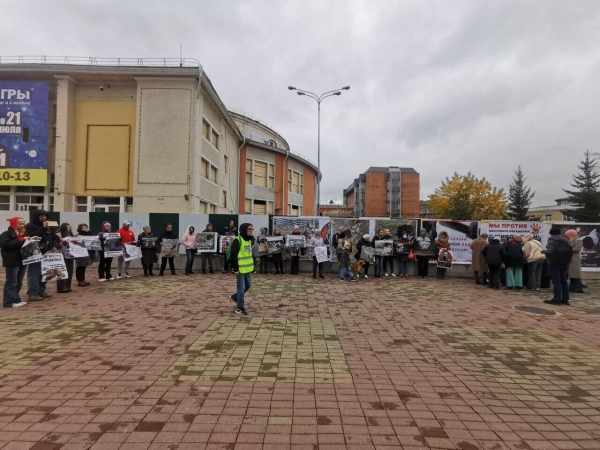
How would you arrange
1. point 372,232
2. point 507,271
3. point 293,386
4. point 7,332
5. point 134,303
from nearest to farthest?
A: point 293,386 → point 7,332 → point 134,303 → point 507,271 → point 372,232

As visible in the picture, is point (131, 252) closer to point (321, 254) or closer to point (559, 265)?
point (321, 254)

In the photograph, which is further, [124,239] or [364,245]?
[364,245]

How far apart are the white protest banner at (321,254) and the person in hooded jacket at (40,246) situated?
24.4 ft

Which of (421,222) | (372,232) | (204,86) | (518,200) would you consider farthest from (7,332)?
(518,200)

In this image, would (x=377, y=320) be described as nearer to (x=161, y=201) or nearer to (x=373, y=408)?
(x=373, y=408)

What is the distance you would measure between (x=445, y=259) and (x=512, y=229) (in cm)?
A: 282

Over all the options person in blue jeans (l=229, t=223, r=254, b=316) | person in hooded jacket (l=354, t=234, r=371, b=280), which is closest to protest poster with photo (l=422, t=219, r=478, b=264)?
person in hooded jacket (l=354, t=234, r=371, b=280)

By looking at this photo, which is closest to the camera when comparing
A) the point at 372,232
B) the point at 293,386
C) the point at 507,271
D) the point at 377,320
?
the point at 293,386

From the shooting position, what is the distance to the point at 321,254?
37.3ft

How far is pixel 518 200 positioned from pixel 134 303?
2026 inches

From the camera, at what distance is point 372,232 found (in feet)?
41.2

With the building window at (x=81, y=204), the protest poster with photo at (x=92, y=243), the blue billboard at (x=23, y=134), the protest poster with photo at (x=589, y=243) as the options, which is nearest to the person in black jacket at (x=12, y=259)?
the protest poster with photo at (x=92, y=243)

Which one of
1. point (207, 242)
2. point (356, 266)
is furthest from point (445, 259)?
point (207, 242)

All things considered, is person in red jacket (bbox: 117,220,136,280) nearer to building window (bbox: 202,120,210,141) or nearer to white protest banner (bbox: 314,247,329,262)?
white protest banner (bbox: 314,247,329,262)
